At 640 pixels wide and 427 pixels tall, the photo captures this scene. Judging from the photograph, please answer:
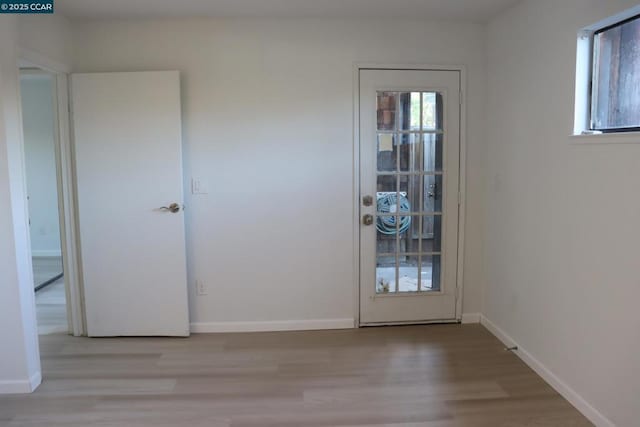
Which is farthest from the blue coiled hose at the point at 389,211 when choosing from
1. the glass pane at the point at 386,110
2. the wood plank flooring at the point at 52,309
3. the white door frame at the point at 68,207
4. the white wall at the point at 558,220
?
the wood plank flooring at the point at 52,309

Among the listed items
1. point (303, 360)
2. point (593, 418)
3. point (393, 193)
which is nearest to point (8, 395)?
point (303, 360)

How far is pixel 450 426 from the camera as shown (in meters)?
2.40

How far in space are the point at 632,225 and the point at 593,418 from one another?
104cm

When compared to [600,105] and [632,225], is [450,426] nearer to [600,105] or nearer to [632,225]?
[632,225]

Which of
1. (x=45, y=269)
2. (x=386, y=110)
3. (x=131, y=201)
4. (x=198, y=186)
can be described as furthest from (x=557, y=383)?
(x=45, y=269)

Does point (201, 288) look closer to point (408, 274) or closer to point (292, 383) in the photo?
point (292, 383)

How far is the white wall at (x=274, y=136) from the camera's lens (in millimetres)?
3453

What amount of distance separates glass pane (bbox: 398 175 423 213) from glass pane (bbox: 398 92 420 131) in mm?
387

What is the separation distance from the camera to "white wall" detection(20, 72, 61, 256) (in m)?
6.00

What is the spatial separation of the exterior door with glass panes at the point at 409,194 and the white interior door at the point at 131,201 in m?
1.43

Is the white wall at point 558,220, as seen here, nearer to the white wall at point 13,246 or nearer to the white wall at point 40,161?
the white wall at point 13,246

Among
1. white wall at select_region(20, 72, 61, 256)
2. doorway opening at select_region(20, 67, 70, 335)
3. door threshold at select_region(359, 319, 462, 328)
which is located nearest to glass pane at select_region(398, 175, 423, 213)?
door threshold at select_region(359, 319, 462, 328)

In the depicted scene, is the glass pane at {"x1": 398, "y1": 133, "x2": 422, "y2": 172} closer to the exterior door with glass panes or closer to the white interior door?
the exterior door with glass panes

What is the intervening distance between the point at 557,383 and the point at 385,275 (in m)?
1.43
